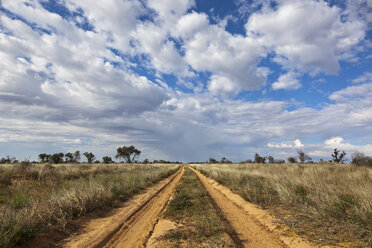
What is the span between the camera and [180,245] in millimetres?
4629

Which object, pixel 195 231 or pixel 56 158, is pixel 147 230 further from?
pixel 56 158

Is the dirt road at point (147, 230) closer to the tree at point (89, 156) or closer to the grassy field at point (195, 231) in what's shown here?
the grassy field at point (195, 231)

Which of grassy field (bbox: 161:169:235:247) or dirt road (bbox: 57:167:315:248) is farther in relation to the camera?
dirt road (bbox: 57:167:315:248)

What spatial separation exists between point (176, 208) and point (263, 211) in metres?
3.62

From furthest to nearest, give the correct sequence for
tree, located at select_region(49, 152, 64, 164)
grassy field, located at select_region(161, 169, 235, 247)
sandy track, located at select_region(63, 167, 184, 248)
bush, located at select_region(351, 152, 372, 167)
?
tree, located at select_region(49, 152, 64, 164), bush, located at select_region(351, 152, 372, 167), sandy track, located at select_region(63, 167, 184, 248), grassy field, located at select_region(161, 169, 235, 247)

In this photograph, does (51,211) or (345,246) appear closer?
(345,246)

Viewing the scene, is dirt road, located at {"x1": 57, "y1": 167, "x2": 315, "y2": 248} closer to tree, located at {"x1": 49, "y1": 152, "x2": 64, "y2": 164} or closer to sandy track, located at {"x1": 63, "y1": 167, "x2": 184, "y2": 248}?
sandy track, located at {"x1": 63, "y1": 167, "x2": 184, "y2": 248}

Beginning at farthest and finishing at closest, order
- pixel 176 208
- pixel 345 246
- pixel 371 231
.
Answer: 1. pixel 176 208
2. pixel 371 231
3. pixel 345 246

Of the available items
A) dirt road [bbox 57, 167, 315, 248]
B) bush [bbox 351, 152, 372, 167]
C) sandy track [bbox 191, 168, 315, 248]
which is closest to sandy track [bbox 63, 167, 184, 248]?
dirt road [bbox 57, 167, 315, 248]

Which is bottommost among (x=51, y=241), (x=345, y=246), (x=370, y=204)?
(x=51, y=241)

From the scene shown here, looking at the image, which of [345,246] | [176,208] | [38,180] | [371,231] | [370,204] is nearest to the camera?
[345,246]

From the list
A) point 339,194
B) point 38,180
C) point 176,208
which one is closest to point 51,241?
point 176,208

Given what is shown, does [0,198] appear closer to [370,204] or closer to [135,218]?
[135,218]

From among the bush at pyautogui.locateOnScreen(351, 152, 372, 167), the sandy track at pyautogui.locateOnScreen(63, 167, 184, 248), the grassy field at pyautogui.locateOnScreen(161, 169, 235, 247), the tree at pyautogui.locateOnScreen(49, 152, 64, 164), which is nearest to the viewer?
the grassy field at pyautogui.locateOnScreen(161, 169, 235, 247)
